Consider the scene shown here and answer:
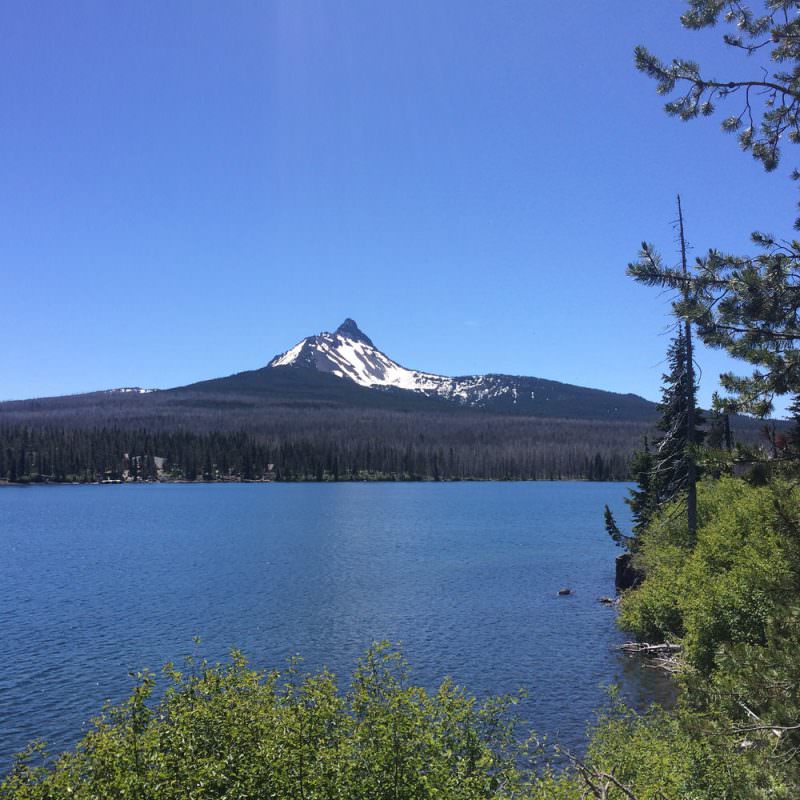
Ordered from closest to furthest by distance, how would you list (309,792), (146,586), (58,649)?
(309,792) → (58,649) → (146,586)

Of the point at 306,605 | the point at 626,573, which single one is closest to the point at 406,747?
the point at 306,605

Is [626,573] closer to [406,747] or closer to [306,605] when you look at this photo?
[306,605]

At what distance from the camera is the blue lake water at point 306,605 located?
30875 mm

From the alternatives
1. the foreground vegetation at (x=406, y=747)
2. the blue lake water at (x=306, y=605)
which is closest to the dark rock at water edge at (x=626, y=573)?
the blue lake water at (x=306, y=605)

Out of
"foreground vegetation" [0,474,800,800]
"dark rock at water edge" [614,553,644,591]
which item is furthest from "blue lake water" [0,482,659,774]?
"foreground vegetation" [0,474,800,800]

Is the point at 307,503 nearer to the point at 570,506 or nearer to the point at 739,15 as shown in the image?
the point at 570,506

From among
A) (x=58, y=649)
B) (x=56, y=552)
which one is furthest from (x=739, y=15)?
(x=56, y=552)

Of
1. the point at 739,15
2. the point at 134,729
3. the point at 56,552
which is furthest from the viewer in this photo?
the point at 56,552

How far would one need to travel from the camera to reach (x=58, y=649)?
36.7m

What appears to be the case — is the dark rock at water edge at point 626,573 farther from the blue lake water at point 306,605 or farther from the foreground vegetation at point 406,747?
the foreground vegetation at point 406,747

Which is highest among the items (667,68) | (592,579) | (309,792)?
(667,68)

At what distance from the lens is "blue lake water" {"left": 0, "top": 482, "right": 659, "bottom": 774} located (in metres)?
30.9

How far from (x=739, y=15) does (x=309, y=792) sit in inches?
600

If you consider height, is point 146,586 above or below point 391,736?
below
